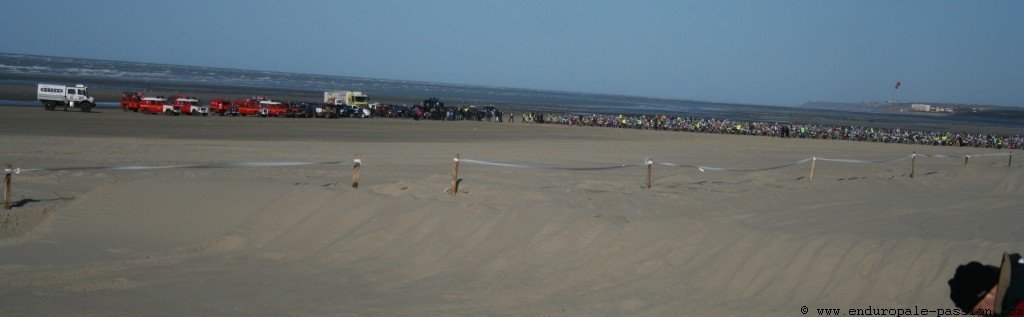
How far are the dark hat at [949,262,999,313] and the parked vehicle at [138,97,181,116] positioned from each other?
4695 centimetres

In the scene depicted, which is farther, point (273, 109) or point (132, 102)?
point (273, 109)

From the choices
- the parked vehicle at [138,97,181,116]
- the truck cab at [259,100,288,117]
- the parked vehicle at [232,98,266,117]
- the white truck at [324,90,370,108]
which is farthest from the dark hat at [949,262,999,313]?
the white truck at [324,90,370,108]

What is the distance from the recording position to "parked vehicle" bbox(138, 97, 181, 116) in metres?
46.8

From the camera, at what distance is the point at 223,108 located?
165 feet

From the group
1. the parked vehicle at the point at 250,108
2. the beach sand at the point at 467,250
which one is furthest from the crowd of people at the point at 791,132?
the beach sand at the point at 467,250

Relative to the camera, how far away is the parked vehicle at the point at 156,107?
46812 millimetres

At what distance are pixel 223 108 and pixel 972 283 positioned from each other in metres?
50.1

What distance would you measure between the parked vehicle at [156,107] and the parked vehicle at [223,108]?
9.96 feet

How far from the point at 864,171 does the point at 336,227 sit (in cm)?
1817

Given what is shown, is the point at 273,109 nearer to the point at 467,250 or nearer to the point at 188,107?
the point at 188,107

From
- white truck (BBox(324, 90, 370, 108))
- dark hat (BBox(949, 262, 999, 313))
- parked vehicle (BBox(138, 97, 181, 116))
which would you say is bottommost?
parked vehicle (BBox(138, 97, 181, 116))

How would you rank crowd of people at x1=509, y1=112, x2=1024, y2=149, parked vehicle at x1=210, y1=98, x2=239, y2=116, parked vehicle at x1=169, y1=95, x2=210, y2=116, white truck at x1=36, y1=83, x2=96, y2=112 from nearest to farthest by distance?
white truck at x1=36, y1=83, x2=96, y2=112, parked vehicle at x1=169, y1=95, x2=210, y2=116, parked vehicle at x1=210, y1=98, x2=239, y2=116, crowd of people at x1=509, y1=112, x2=1024, y2=149

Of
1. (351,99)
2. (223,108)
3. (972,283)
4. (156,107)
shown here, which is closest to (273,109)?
(223,108)

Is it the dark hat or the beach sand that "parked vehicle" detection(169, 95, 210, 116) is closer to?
the beach sand
